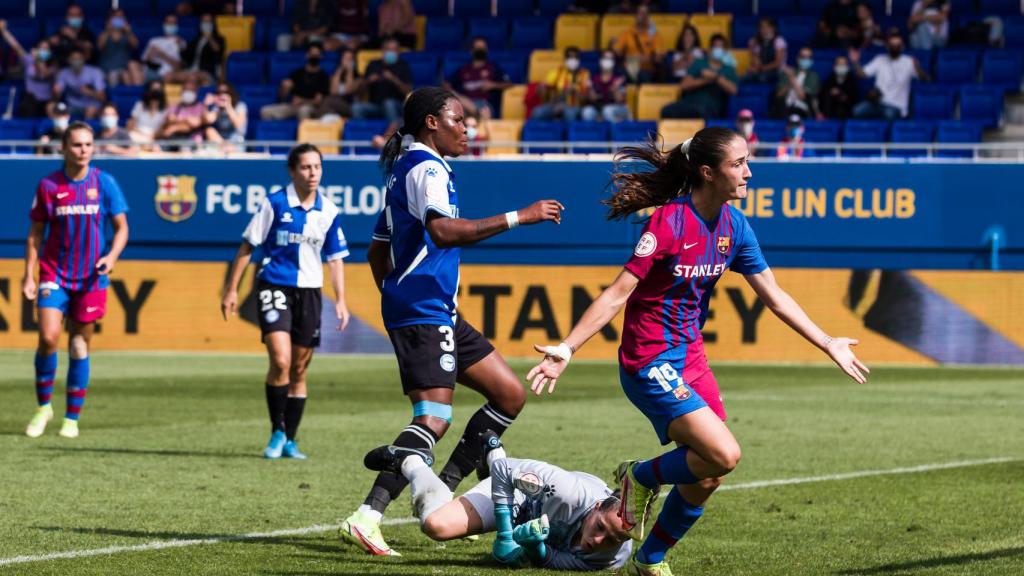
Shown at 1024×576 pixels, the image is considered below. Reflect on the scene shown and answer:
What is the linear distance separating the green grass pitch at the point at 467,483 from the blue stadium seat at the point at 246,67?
30.0ft

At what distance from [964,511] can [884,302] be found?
39.8ft

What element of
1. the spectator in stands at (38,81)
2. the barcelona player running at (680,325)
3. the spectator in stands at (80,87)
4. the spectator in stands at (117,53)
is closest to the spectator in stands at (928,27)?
the spectator in stands at (117,53)

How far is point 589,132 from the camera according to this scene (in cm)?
2425

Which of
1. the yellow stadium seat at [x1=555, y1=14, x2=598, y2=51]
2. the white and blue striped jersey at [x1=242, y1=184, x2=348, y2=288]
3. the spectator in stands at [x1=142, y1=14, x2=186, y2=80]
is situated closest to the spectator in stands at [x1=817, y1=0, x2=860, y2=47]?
the yellow stadium seat at [x1=555, y1=14, x2=598, y2=51]

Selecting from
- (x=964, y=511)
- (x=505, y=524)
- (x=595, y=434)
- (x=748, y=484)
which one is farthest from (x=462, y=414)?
(x=505, y=524)

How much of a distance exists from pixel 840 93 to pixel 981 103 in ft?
6.51

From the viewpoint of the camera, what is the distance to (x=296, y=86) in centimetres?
2559

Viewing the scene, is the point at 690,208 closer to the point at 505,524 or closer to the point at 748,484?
the point at 505,524

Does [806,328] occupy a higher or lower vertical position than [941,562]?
higher

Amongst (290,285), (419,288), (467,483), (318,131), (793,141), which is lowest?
(467,483)

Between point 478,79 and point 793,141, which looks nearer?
point 793,141

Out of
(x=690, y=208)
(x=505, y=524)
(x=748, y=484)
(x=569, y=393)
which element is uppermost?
(x=690, y=208)

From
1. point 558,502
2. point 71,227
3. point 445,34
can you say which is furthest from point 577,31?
point 558,502

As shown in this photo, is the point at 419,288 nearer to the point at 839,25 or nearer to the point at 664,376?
the point at 664,376
